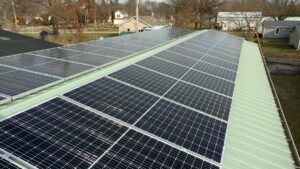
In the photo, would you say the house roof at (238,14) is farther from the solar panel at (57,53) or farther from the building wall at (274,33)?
the solar panel at (57,53)

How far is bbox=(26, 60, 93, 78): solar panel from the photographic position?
932 cm

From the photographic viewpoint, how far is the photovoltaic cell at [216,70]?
41.8ft

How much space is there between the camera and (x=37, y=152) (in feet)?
14.8

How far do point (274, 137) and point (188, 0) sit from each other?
74190 mm

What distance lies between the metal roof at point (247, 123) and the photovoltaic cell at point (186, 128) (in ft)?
1.31

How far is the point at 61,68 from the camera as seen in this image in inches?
394

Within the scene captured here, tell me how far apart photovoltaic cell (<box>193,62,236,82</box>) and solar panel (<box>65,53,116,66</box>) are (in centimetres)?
456

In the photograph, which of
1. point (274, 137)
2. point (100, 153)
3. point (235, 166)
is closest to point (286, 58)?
point (274, 137)

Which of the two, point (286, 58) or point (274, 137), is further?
point (286, 58)

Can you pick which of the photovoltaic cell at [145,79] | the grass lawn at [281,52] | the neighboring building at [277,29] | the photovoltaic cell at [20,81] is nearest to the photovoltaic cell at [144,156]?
the photovoltaic cell at [145,79]

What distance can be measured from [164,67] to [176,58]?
2565 millimetres

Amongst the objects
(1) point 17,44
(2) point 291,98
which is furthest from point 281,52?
(1) point 17,44

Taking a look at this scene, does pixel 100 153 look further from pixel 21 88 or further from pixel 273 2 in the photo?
pixel 273 2

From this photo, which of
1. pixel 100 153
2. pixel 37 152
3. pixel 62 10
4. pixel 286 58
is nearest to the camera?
pixel 37 152
